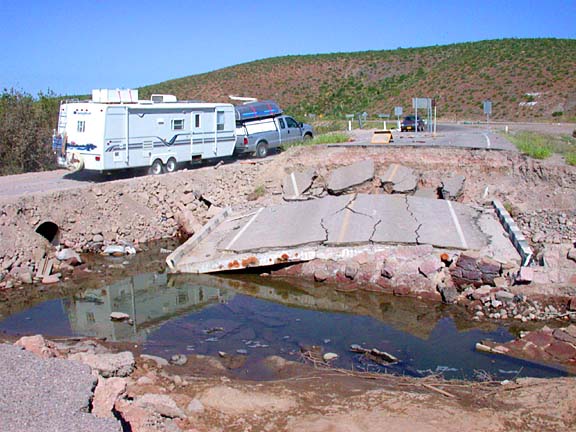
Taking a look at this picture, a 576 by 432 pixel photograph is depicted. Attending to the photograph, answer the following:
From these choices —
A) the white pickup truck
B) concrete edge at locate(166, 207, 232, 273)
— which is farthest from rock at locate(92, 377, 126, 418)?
the white pickup truck

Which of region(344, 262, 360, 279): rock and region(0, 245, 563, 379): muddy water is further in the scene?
region(344, 262, 360, 279): rock

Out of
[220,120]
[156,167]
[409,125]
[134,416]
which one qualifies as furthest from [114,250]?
[409,125]

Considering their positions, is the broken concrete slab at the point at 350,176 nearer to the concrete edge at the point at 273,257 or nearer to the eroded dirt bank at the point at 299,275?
the eroded dirt bank at the point at 299,275

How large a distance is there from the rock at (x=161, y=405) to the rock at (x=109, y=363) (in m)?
1.27

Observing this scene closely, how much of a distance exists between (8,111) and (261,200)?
42.2 ft

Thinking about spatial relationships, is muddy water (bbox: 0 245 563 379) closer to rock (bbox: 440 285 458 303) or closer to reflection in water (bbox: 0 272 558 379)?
reflection in water (bbox: 0 272 558 379)

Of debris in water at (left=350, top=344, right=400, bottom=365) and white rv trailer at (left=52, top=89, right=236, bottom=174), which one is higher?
white rv trailer at (left=52, top=89, right=236, bottom=174)

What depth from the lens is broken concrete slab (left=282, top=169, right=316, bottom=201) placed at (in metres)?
22.1

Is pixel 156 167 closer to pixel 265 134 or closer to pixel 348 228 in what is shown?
pixel 265 134

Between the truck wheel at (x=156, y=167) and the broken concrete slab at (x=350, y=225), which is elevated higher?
the truck wheel at (x=156, y=167)

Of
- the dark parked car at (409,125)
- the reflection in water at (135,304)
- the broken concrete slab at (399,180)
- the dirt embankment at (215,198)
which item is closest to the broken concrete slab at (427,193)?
the broken concrete slab at (399,180)

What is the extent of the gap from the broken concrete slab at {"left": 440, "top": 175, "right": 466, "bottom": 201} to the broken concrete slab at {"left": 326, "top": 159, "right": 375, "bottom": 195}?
250cm

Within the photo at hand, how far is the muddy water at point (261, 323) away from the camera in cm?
1190

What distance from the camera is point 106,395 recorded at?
27.0ft
